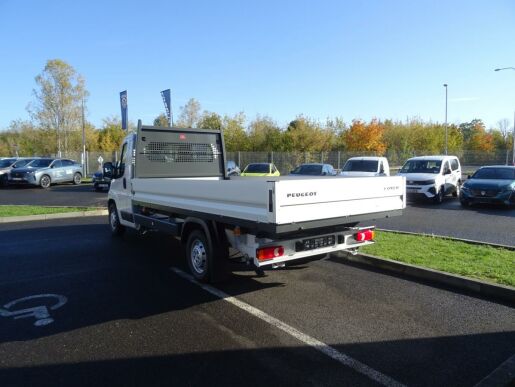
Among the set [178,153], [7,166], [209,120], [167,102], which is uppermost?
[209,120]

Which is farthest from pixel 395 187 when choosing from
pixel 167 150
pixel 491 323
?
pixel 167 150

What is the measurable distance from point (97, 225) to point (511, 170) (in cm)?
1578

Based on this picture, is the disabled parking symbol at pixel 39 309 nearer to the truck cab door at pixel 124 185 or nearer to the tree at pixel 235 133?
the truck cab door at pixel 124 185

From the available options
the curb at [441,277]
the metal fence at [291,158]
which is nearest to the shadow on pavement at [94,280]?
the curb at [441,277]

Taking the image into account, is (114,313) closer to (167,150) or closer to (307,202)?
(307,202)

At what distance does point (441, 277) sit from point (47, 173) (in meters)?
24.8

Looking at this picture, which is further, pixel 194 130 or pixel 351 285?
pixel 194 130

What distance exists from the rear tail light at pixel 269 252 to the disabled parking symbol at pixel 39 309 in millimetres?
2530

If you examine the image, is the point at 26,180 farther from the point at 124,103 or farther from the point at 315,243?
the point at 315,243

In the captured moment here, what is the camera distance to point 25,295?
5.61m

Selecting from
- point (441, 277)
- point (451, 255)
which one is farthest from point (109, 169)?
point (451, 255)

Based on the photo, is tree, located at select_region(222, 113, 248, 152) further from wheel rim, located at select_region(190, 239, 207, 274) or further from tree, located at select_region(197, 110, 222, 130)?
wheel rim, located at select_region(190, 239, 207, 274)

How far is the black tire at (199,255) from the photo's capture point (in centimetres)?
580

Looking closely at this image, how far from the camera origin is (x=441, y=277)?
6066mm
